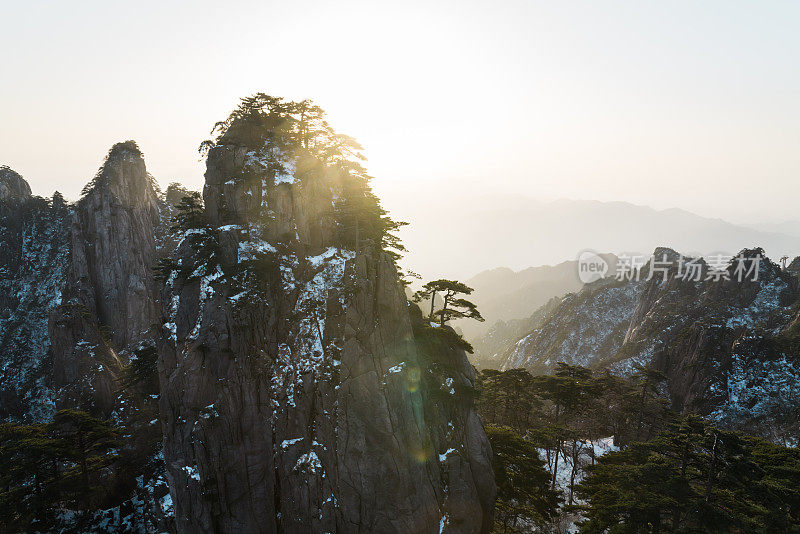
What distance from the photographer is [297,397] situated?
96.0 feet

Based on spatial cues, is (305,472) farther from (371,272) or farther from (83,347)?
(83,347)

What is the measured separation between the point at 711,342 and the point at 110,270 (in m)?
115

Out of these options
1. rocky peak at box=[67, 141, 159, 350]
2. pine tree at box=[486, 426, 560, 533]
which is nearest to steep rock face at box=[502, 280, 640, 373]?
pine tree at box=[486, 426, 560, 533]

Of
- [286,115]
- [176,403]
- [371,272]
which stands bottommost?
[176,403]

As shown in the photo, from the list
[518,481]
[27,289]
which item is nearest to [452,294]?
[518,481]

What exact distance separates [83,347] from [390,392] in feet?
172

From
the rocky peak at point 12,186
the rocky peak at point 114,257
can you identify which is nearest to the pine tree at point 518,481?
the rocky peak at point 114,257

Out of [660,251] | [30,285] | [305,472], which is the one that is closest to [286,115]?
[305,472]

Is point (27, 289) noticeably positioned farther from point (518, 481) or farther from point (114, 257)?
point (518, 481)

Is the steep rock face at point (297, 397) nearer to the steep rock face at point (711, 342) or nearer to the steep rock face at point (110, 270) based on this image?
the steep rock face at point (110, 270)

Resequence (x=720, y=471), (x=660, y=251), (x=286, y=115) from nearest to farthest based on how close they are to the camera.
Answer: (x=720, y=471) < (x=286, y=115) < (x=660, y=251)

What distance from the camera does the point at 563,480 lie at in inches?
1715

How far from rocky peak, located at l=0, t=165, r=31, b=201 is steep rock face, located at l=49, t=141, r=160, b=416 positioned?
101 feet

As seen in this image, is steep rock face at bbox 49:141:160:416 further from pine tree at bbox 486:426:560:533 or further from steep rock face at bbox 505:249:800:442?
steep rock face at bbox 505:249:800:442
